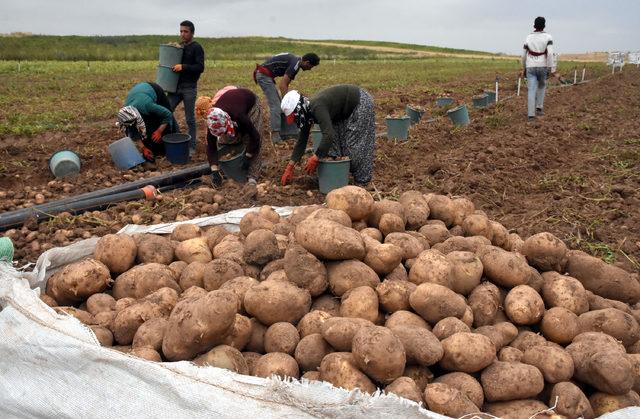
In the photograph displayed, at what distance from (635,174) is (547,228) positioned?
245 cm

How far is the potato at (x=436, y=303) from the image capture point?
8.87 feet

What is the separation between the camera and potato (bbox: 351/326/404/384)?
2.24 metres

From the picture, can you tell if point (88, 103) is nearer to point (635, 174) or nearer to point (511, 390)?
point (635, 174)

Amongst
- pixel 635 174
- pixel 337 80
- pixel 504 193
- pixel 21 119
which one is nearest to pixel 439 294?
pixel 504 193

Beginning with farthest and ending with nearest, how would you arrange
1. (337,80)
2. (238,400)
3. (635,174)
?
(337,80) → (635,174) → (238,400)

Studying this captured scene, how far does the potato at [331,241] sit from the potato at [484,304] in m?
0.65

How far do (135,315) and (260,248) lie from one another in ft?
2.62

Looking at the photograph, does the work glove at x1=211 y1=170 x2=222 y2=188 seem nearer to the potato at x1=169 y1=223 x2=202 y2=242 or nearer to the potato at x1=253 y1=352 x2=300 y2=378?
the potato at x1=169 y1=223 x2=202 y2=242

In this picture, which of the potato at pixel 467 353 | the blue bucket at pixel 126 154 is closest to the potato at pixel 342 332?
the potato at pixel 467 353

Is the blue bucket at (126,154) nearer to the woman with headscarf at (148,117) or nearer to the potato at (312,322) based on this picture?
the woman with headscarf at (148,117)

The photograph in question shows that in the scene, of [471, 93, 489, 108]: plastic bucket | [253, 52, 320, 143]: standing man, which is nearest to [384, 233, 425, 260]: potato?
[253, 52, 320, 143]: standing man

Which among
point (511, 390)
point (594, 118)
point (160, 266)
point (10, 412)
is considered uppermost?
point (594, 118)

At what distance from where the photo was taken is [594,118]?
412 inches

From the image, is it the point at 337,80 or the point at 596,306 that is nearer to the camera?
the point at 596,306
